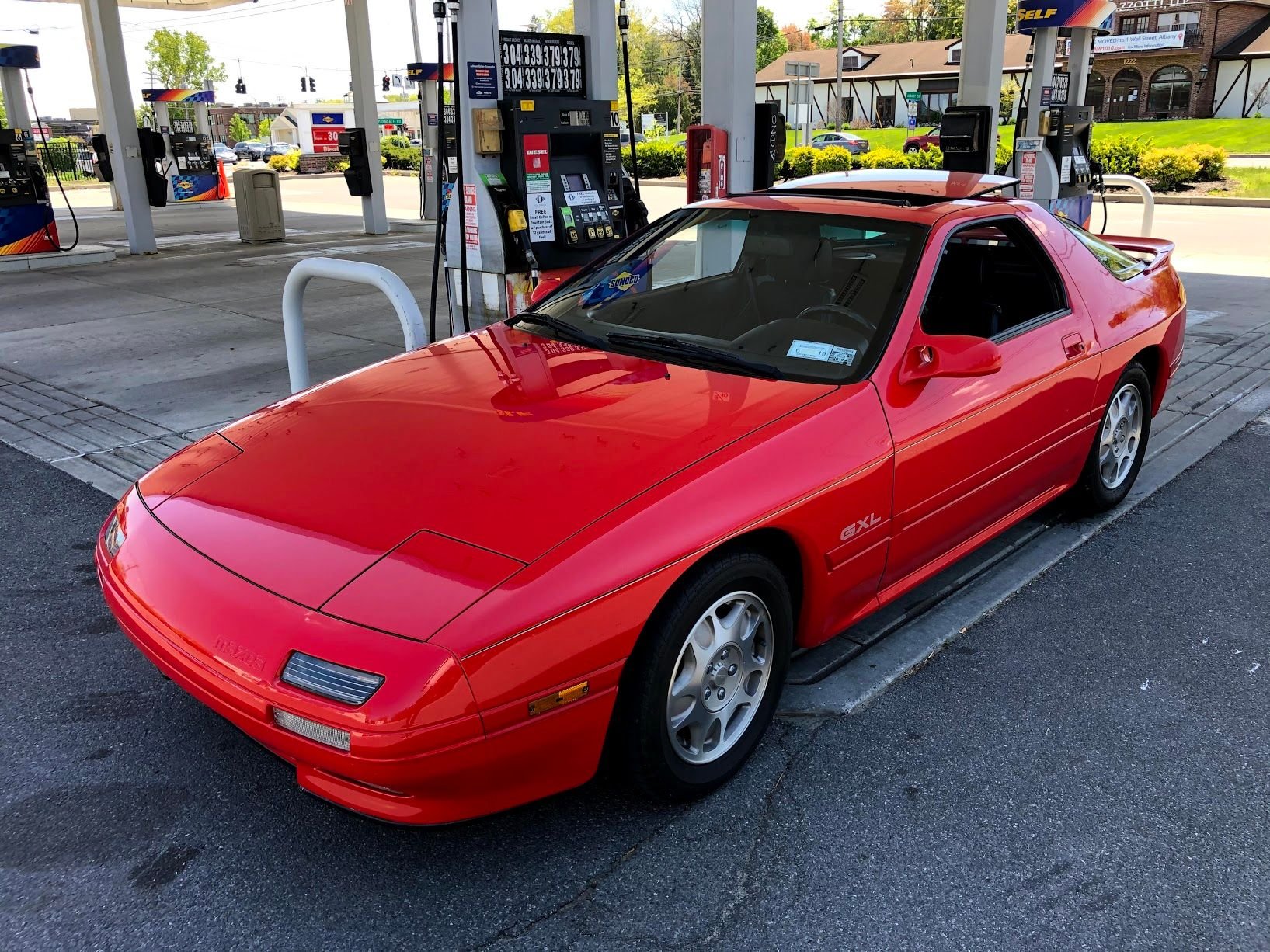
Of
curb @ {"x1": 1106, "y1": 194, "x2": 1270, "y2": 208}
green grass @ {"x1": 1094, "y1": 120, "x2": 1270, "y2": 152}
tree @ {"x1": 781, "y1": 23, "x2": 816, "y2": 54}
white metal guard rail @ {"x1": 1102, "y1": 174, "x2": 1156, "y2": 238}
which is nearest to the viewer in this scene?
white metal guard rail @ {"x1": 1102, "y1": 174, "x2": 1156, "y2": 238}

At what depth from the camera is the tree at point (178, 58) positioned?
262 feet

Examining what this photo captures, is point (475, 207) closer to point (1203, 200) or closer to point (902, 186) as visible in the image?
point (902, 186)

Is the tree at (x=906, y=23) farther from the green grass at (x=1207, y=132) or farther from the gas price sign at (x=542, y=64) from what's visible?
the gas price sign at (x=542, y=64)

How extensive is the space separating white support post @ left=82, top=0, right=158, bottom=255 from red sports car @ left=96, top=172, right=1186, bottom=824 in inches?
482

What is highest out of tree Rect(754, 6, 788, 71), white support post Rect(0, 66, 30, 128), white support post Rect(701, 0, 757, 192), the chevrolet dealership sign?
tree Rect(754, 6, 788, 71)

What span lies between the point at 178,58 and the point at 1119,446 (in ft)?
301

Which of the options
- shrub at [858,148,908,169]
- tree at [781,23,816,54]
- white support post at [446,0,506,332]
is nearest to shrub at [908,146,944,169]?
shrub at [858,148,908,169]

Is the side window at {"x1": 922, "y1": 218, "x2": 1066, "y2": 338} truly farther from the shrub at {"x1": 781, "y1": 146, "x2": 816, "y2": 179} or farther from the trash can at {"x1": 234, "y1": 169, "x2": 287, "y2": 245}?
the shrub at {"x1": 781, "y1": 146, "x2": 816, "y2": 179}

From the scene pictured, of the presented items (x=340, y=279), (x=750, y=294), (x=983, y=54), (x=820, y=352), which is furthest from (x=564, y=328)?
(x=983, y=54)

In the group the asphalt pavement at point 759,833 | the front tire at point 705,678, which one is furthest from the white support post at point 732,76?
the front tire at point 705,678

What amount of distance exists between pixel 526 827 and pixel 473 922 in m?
0.33

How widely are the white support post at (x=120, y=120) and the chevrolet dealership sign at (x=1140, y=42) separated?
153 feet

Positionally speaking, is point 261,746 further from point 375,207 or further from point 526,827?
point 375,207

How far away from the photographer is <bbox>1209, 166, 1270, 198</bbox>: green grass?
68.9ft
